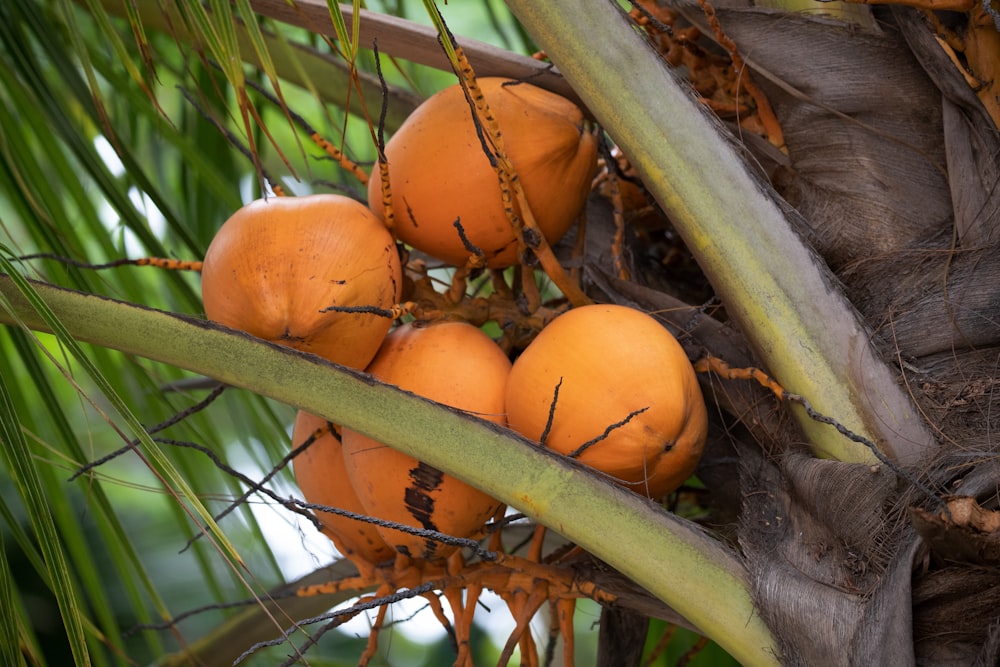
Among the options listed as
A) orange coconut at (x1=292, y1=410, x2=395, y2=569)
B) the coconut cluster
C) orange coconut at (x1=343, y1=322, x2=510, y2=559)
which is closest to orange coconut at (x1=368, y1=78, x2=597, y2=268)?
the coconut cluster

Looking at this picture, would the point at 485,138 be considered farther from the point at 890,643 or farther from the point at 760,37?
the point at 890,643

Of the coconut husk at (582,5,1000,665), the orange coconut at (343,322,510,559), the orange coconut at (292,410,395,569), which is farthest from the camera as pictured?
the orange coconut at (292,410,395,569)

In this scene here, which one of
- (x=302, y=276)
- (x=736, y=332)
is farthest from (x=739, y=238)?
(x=302, y=276)

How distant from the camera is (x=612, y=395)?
35.6 inches

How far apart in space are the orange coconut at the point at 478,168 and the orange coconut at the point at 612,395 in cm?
16

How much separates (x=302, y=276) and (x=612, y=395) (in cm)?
30

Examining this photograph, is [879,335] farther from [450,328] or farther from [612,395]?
[450,328]

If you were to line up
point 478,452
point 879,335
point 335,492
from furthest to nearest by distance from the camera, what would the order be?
point 335,492 → point 879,335 → point 478,452

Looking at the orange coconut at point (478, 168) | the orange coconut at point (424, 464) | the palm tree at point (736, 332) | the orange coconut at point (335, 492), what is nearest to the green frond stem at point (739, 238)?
the palm tree at point (736, 332)

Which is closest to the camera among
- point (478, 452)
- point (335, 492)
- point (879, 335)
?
point (478, 452)

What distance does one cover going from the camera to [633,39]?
3.01 ft

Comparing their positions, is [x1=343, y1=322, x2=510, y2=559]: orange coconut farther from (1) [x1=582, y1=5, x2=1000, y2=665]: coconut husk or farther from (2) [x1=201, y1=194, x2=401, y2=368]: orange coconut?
(1) [x1=582, y1=5, x2=1000, y2=665]: coconut husk

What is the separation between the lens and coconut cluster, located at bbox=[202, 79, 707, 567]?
2.98 ft

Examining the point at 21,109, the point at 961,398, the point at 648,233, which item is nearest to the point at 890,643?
the point at 961,398
